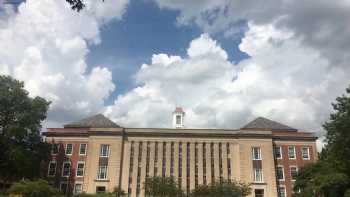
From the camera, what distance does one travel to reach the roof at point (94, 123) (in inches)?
2435

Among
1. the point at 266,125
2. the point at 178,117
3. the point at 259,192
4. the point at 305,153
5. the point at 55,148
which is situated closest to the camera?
the point at 259,192

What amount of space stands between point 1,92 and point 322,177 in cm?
4378

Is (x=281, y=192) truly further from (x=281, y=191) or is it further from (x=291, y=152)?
(x=291, y=152)

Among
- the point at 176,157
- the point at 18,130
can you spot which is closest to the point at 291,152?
the point at 176,157

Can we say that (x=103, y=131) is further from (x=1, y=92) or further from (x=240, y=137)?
(x=240, y=137)

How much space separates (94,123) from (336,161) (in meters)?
40.5

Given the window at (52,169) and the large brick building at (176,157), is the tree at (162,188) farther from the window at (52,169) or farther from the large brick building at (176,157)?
the window at (52,169)

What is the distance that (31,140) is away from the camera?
51750mm

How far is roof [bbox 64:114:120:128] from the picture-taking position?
61.9 metres

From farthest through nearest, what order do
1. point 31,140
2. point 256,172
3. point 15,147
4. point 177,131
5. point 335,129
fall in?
point 177,131 < point 256,172 < point 31,140 < point 15,147 < point 335,129

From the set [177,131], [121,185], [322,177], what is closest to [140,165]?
[121,185]

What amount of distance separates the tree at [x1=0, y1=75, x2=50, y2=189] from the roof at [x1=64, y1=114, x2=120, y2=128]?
10.4 m

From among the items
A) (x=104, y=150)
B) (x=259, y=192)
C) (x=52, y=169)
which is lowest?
(x=259, y=192)

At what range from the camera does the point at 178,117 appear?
6656 centimetres
